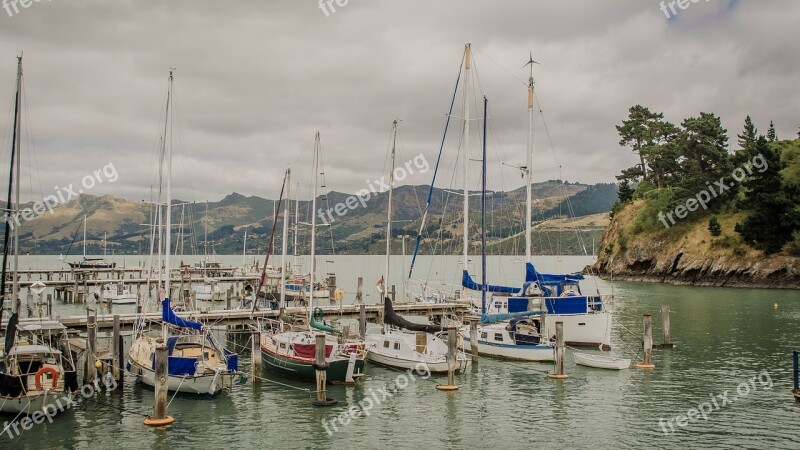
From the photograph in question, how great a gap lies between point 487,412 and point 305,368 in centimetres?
1073

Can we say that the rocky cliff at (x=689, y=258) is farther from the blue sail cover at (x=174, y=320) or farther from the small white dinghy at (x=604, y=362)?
the blue sail cover at (x=174, y=320)

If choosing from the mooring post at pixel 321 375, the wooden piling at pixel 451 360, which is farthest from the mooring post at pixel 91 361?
the wooden piling at pixel 451 360

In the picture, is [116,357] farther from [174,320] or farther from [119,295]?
[119,295]

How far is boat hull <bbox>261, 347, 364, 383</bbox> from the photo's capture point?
33.7 meters

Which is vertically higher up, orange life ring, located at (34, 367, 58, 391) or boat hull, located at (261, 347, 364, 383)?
orange life ring, located at (34, 367, 58, 391)

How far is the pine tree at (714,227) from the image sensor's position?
102 m

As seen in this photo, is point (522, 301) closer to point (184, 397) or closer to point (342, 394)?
point (342, 394)

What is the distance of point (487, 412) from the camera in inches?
1138

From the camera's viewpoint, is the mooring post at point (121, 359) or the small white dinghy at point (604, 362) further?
the small white dinghy at point (604, 362)

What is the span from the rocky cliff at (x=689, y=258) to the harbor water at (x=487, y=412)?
2239 inches

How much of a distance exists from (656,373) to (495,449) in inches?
662

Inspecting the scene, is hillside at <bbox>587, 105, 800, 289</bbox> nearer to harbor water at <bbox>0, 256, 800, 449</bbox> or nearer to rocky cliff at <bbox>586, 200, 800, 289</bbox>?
rocky cliff at <bbox>586, 200, 800, 289</bbox>

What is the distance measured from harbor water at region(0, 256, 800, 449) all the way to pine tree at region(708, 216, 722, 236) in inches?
2577

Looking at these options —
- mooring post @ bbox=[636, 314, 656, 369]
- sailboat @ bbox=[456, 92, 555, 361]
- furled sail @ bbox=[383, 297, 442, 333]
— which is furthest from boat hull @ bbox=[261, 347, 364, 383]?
mooring post @ bbox=[636, 314, 656, 369]
